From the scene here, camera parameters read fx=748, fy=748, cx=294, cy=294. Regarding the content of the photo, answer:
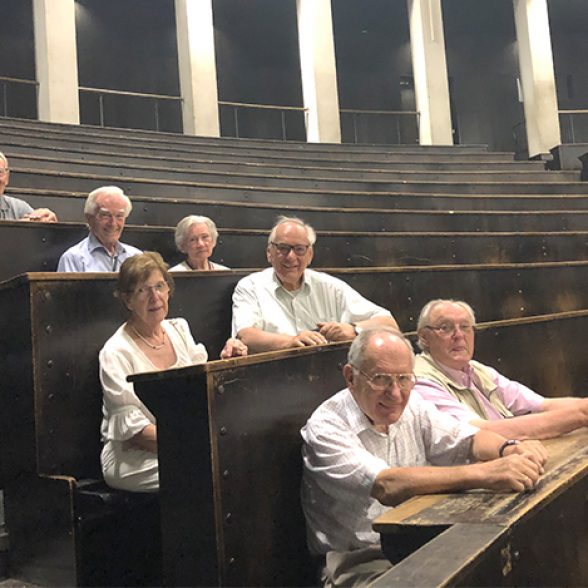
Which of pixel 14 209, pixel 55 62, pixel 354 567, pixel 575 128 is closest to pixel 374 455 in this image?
pixel 354 567

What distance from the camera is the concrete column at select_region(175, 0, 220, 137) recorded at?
20.1 feet

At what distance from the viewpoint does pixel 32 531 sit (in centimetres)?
147

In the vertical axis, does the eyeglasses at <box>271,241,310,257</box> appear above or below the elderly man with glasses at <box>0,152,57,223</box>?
below

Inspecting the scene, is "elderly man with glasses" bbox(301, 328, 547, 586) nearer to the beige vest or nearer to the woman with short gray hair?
the beige vest

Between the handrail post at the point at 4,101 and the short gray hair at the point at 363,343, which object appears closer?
the short gray hair at the point at 363,343

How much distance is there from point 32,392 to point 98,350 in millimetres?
168

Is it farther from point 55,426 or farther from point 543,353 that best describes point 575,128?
point 55,426

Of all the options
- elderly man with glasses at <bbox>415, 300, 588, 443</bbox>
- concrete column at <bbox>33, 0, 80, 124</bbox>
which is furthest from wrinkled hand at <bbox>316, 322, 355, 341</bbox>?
concrete column at <bbox>33, 0, 80, 124</bbox>

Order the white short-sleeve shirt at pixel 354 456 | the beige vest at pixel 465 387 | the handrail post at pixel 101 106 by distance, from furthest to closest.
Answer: the handrail post at pixel 101 106 → the beige vest at pixel 465 387 → the white short-sleeve shirt at pixel 354 456

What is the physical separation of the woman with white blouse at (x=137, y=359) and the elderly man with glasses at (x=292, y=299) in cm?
25

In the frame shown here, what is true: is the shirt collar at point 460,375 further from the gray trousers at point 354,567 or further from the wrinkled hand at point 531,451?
the gray trousers at point 354,567

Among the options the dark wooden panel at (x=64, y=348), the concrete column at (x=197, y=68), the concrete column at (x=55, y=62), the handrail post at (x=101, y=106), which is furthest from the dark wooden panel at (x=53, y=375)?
the handrail post at (x=101, y=106)

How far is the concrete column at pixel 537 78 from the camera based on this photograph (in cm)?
693

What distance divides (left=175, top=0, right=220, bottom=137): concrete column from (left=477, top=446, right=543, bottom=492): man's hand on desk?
533 cm
